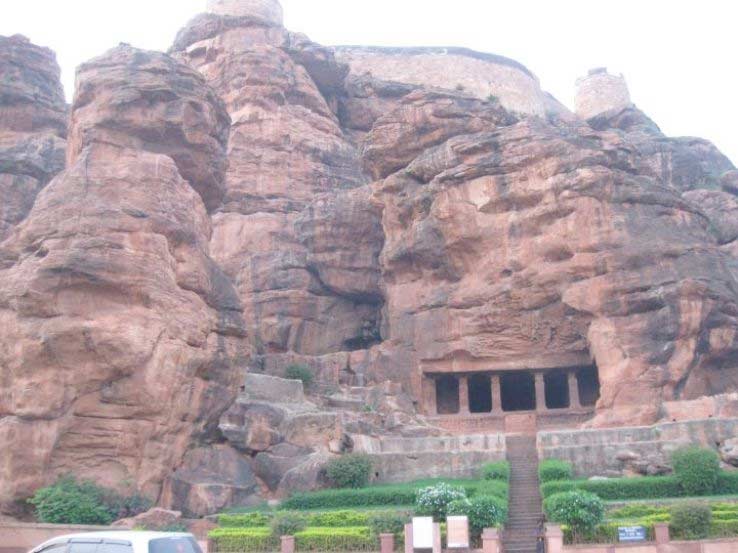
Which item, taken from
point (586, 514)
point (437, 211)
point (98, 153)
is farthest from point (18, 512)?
point (437, 211)

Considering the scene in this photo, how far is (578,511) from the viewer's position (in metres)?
19.5

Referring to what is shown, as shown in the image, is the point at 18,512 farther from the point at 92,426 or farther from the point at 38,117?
the point at 38,117

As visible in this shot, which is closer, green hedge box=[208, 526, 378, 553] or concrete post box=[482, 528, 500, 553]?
concrete post box=[482, 528, 500, 553]

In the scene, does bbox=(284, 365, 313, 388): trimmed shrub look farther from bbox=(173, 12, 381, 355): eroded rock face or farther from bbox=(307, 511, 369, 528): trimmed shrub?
bbox=(307, 511, 369, 528): trimmed shrub

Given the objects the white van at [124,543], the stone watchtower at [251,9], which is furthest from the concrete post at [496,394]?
the stone watchtower at [251,9]

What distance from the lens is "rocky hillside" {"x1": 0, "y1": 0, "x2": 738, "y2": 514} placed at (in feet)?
80.0

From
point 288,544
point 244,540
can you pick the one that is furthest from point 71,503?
point 288,544

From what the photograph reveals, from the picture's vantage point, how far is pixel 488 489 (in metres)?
22.5

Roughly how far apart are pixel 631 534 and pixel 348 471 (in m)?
9.63

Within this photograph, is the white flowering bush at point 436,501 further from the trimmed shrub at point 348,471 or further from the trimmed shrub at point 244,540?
the trimmed shrub at point 348,471

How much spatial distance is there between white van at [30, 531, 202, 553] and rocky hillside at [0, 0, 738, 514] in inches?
459

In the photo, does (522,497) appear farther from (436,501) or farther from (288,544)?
(288,544)

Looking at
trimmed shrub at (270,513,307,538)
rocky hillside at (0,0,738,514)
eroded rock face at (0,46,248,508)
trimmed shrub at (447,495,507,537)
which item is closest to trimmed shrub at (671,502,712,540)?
trimmed shrub at (447,495,507,537)

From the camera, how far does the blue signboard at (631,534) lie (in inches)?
762
